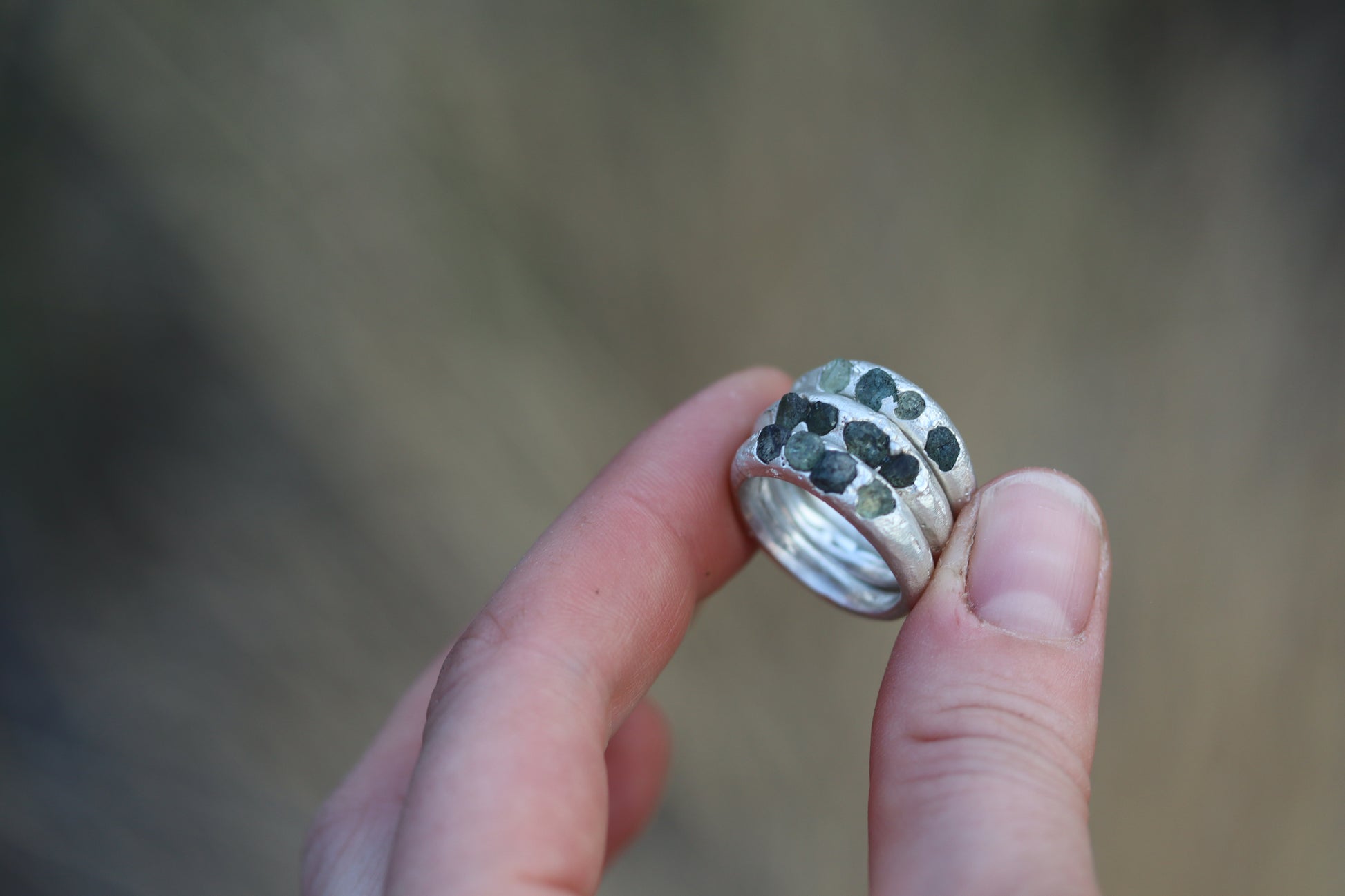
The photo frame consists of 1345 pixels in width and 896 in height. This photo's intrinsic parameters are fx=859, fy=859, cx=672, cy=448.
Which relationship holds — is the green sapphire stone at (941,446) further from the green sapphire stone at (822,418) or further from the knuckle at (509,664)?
the knuckle at (509,664)

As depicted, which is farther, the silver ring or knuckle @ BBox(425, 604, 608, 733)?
the silver ring

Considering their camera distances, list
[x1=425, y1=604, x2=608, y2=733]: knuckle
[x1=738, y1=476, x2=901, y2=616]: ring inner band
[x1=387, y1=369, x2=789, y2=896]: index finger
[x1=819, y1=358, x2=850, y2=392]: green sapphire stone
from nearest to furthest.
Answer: [x1=387, y1=369, x2=789, y2=896]: index finger < [x1=425, y1=604, x2=608, y2=733]: knuckle < [x1=819, y1=358, x2=850, y2=392]: green sapphire stone < [x1=738, y1=476, x2=901, y2=616]: ring inner band

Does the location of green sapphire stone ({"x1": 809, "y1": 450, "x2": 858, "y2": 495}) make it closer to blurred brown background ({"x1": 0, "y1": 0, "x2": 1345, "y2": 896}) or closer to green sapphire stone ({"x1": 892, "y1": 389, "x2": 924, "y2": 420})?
green sapphire stone ({"x1": 892, "y1": 389, "x2": 924, "y2": 420})

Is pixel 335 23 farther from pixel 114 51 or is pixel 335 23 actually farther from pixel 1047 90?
pixel 1047 90

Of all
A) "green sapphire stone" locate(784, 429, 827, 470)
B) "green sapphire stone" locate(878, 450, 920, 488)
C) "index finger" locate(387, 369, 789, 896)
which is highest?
"green sapphire stone" locate(878, 450, 920, 488)

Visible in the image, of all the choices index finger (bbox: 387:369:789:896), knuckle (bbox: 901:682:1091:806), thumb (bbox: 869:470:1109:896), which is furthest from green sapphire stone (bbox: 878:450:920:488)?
index finger (bbox: 387:369:789:896)

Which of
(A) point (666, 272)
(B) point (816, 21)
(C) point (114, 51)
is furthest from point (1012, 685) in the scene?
(C) point (114, 51)
